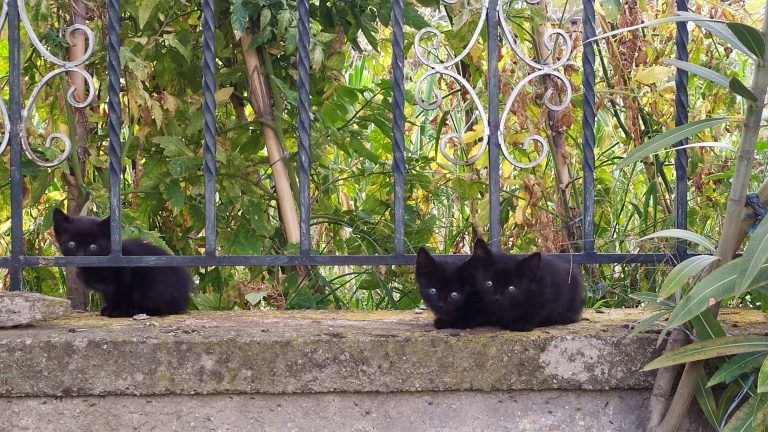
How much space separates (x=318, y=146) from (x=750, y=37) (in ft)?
7.18

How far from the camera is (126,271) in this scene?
3799 millimetres

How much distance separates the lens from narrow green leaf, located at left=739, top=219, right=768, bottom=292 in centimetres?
211

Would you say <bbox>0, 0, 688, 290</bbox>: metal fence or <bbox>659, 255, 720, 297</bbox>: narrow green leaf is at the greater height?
<bbox>0, 0, 688, 290</bbox>: metal fence

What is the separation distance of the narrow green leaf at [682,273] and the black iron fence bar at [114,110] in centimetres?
166

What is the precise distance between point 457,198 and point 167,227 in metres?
1.49

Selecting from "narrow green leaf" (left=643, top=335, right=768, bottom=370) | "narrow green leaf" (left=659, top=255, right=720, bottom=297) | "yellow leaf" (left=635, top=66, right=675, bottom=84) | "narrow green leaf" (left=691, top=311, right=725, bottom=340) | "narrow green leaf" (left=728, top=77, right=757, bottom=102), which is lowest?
"narrow green leaf" (left=643, top=335, right=768, bottom=370)

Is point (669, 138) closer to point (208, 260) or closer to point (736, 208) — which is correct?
point (736, 208)

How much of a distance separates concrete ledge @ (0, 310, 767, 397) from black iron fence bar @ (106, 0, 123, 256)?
→ 1.27ft

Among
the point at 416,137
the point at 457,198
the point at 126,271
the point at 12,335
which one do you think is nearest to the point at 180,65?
the point at 126,271

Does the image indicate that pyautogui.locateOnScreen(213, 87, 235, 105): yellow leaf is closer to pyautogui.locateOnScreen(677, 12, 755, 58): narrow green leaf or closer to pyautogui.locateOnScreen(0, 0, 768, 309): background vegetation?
pyautogui.locateOnScreen(0, 0, 768, 309): background vegetation

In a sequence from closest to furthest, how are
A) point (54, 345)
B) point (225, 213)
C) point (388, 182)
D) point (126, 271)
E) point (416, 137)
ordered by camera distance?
1. point (54, 345)
2. point (126, 271)
3. point (225, 213)
4. point (388, 182)
5. point (416, 137)

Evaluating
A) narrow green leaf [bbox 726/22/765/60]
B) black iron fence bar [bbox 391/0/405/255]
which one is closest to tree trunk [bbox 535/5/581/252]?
black iron fence bar [bbox 391/0/405/255]

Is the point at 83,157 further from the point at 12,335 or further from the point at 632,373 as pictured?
the point at 632,373

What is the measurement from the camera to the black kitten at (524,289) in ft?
10.2
